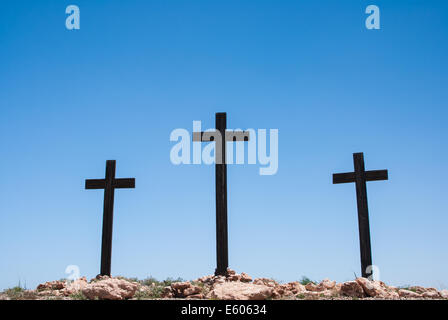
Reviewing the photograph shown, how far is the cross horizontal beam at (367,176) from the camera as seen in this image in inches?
520

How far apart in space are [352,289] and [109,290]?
4861 millimetres

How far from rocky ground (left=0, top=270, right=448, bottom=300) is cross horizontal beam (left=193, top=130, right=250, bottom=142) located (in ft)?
11.9

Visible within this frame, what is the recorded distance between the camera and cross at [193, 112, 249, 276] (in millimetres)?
12359

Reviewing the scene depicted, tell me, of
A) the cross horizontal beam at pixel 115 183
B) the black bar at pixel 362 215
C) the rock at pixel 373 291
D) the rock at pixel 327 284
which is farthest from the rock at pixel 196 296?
the black bar at pixel 362 215

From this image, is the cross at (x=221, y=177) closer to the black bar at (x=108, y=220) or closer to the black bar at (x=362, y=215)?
the black bar at (x=108, y=220)

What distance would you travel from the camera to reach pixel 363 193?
13195 millimetres

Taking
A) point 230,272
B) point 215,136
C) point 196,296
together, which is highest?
A: point 215,136

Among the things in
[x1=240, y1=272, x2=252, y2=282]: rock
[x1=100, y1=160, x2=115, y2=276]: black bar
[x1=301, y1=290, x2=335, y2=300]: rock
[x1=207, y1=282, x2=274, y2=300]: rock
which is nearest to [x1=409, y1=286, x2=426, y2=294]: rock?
[x1=301, y1=290, x2=335, y2=300]: rock

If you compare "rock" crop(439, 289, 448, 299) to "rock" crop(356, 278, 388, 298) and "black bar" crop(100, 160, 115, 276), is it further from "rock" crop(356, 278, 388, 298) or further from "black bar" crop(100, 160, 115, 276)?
"black bar" crop(100, 160, 115, 276)

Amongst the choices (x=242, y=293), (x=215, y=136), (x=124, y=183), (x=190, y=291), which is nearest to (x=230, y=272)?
(x=190, y=291)

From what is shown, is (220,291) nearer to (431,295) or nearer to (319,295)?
(319,295)
